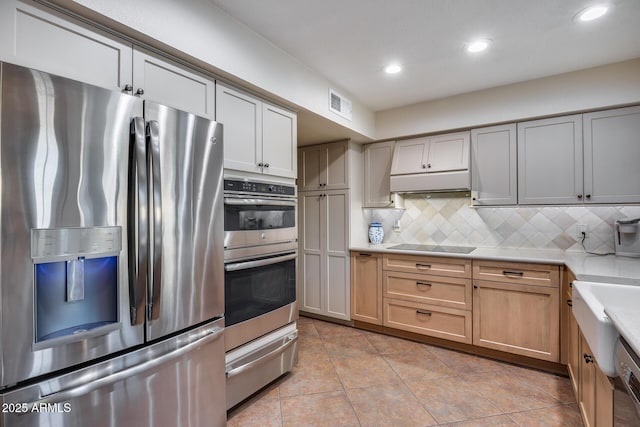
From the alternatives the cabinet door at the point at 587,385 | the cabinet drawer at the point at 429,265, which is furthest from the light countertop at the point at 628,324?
the cabinet drawer at the point at 429,265

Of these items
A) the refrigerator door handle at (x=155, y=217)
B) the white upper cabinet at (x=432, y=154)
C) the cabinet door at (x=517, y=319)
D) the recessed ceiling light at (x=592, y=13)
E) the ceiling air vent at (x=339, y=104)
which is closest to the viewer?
the refrigerator door handle at (x=155, y=217)

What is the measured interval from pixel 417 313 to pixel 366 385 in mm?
1054

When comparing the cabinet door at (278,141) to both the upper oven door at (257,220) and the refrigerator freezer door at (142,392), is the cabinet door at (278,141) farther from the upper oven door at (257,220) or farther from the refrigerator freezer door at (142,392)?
the refrigerator freezer door at (142,392)

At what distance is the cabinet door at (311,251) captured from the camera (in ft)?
12.4

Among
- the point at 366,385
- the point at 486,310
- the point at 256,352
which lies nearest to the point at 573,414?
the point at 486,310

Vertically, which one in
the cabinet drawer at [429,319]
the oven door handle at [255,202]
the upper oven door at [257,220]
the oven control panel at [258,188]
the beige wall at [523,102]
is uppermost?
the beige wall at [523,102]

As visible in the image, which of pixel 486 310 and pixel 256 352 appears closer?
pixel 256 352

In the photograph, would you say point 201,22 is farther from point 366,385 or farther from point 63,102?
point 366,385

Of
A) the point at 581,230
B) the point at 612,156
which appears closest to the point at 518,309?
the point at 581,230

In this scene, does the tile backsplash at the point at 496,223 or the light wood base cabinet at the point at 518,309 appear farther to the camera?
the tile backsplash at the point at 496,223

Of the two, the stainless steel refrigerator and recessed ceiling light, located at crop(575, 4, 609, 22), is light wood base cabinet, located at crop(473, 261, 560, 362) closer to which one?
recessed ceiling light, located at crop(575, 4, 609, 22)

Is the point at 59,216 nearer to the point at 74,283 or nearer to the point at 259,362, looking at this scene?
the point at 74,283

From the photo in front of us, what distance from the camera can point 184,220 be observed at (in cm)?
155

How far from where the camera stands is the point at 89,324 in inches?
47.8
